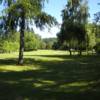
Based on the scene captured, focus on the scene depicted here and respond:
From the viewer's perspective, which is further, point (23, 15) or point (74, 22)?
point (74, 22)

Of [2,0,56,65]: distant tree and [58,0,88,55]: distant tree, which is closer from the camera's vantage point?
[2,0,56,65]: distant tree

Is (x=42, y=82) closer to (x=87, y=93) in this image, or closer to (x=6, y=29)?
(x=87, y=93)

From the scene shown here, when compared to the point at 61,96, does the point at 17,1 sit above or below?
above

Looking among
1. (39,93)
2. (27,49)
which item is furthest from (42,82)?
(27,49)

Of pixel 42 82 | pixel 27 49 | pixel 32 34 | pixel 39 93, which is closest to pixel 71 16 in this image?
pixel 32 34

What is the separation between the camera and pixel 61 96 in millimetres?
14484

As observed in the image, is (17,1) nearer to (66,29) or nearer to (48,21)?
(48,21)

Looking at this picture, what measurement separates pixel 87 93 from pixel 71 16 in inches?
2140

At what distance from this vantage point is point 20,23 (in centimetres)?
3606

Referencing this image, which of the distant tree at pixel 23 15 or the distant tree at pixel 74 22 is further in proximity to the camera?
the distant tree at pixel 74 22

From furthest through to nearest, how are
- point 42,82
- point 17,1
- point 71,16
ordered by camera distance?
point 71,16 → point 17,1 → point 42,82

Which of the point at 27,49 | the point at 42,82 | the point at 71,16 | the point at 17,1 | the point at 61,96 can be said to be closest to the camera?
the point at 61,96

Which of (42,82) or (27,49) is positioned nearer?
(42,82)

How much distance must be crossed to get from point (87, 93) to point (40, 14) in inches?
840
